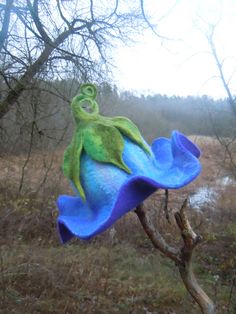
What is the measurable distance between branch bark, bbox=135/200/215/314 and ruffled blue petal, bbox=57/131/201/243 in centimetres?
23

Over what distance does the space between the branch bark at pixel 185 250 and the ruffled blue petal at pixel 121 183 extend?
23cm

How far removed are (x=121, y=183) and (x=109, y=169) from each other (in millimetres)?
83

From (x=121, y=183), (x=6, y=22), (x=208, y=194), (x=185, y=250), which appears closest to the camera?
(x=121, y=183)

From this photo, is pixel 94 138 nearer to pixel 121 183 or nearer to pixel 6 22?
pixel 121 183

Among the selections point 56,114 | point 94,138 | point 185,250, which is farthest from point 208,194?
point 94,138

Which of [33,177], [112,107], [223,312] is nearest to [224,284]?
[223,312]

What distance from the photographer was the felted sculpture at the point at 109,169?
1530 mm

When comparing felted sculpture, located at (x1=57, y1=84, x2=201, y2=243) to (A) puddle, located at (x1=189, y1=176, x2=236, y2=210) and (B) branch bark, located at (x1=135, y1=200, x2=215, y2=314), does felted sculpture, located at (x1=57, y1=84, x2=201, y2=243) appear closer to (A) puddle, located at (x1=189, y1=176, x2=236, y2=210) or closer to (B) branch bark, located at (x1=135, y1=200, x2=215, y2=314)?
(B) branch bark, located at (x1=135, y1=200, x2=215, y2=314)

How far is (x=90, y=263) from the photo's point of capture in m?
6.80

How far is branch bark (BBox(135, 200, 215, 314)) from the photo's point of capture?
1838 millimetres

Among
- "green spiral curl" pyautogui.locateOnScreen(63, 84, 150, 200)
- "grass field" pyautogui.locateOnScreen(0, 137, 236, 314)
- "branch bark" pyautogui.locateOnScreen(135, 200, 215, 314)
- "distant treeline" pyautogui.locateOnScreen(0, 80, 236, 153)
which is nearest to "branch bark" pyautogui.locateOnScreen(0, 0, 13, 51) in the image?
"distant treeline" pyautogui.locateOnScreen(0, 80, 236, 153)

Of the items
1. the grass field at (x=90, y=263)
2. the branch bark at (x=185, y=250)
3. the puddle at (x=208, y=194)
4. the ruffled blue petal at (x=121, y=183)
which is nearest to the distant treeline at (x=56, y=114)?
the grass field at (x=90, y=263)

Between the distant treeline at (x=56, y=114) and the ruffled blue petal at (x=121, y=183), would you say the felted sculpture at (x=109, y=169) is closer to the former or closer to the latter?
the ruffled blue petal at (x=121, y=183)

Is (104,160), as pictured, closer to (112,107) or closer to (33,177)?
(112,107)
